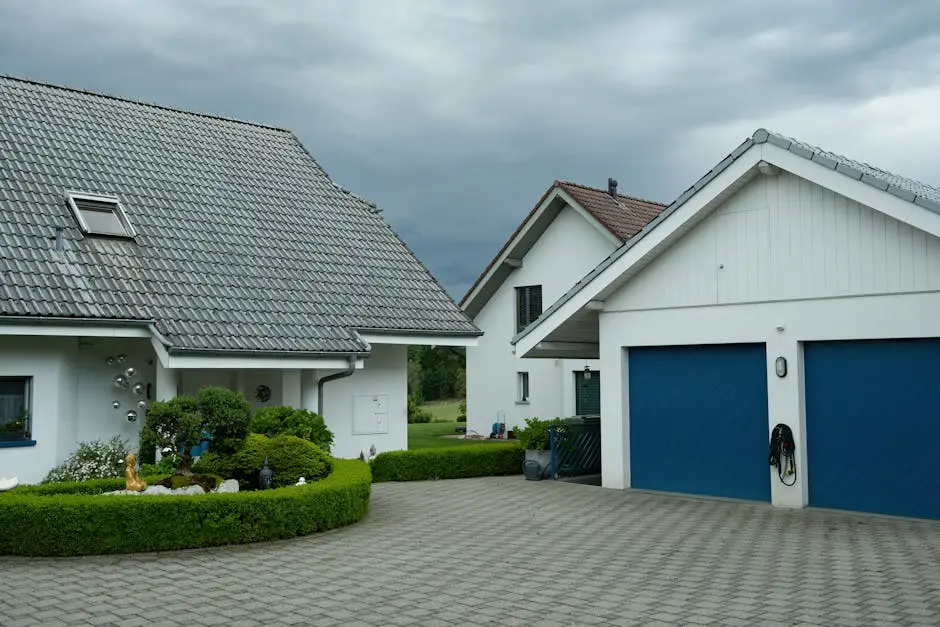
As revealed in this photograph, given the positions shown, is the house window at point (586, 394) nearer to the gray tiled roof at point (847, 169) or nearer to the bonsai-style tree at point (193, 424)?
the gray tiled roof at point (847, 169)

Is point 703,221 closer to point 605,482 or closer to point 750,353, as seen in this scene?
point 750,353

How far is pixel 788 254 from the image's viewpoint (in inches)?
540

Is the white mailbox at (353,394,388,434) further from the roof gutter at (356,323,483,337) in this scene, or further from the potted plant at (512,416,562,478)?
the potted plant at (512,416,562,478)

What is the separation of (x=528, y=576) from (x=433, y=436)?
24.4 meters

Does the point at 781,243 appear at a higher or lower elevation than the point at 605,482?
higher

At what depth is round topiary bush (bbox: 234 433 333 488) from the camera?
1334 centimetres

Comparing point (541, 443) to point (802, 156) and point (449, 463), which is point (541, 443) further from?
point (802, 156)

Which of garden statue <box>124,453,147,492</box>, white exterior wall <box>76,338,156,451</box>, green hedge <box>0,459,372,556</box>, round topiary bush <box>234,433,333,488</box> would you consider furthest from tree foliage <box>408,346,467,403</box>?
green hedge <box>0,459,372,556</box>

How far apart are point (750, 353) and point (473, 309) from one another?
59.3 ft

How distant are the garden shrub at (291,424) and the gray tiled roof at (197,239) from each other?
1.20 metres

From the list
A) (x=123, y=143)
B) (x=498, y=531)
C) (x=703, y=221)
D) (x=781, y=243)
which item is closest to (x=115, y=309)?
(x=123, y=143)

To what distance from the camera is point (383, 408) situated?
19.9 meters

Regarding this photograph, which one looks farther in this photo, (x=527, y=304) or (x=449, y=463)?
(x=527, y=304)

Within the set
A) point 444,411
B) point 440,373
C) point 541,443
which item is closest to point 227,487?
point 541,443
